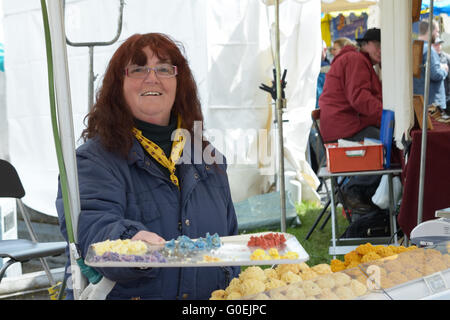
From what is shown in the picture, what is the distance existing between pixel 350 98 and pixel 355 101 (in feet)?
0.21

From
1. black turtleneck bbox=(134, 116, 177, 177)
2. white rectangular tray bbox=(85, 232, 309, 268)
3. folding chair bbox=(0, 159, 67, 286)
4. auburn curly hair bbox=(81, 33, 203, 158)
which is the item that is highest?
auburn curly hair bbox=(81, 33, 203, 158)

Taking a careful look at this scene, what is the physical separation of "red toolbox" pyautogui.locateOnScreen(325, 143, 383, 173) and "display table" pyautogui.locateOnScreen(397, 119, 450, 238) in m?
0.42

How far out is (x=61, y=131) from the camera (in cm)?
117

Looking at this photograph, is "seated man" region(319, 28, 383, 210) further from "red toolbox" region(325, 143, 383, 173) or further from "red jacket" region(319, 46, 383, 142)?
"red toolbox" region(325, 143, 383, 173)

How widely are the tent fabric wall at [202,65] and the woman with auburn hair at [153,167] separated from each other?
2.02 m

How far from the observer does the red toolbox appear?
3.79 metres

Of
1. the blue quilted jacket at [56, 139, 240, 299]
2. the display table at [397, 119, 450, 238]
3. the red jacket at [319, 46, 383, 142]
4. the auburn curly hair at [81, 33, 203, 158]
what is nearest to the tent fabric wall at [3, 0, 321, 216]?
the red jacket at [319, 46, 383, 142]

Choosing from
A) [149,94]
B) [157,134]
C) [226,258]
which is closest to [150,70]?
[149,94]

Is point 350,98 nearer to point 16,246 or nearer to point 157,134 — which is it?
point 16,246

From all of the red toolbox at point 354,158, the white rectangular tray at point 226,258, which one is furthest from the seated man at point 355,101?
the white rectangular tray at point 226,258

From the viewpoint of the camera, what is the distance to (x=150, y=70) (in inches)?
66.2

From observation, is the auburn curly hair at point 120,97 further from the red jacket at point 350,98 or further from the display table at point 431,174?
the red jacket at point 350,98

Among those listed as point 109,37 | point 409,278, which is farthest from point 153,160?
point 109,37

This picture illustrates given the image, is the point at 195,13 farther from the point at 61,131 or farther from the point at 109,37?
the point at 61,131
